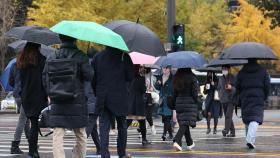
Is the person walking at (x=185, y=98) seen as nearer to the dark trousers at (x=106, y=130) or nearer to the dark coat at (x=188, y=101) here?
the dark coat at (x=188, y=101)

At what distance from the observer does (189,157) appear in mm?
12109

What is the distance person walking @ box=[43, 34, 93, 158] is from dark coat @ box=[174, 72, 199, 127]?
13.2ft

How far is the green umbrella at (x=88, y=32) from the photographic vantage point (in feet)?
30.4

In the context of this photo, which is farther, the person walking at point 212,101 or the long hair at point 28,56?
the person walking at point 212,101

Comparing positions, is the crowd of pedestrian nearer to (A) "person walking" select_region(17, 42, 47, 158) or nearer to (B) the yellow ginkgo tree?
(A) "person walking" select_region(17, 42, 47, 158)

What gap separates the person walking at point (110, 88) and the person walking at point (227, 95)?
7.78 m

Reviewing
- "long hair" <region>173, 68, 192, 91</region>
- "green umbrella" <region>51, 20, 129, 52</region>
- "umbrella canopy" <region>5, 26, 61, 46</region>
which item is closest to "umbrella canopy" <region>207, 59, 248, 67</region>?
"long hair" <region>173, 68, 192, 91</region>

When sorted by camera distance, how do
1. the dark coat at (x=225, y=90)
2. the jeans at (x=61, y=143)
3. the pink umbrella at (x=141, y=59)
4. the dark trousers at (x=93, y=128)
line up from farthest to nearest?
1. the dark coat at (x=225, y=90)
2. the pink umbrella at (x=141, y=59)
3. the dark trousers at (x=93, y=128)
4. the jeans at (x=61, y=143)

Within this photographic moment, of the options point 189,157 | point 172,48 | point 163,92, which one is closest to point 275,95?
point 172,48

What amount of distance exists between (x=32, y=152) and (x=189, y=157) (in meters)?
2.74

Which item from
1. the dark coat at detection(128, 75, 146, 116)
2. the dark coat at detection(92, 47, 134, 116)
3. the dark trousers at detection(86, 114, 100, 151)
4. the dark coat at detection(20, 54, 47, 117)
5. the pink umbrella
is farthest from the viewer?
the dark coat at detection(128, 75, 146, 116)

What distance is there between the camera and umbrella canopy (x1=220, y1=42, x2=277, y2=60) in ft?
45.3

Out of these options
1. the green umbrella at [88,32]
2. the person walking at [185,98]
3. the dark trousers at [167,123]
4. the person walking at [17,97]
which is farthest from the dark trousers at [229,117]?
the green umbrella at [88,32]

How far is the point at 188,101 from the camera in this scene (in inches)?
517
